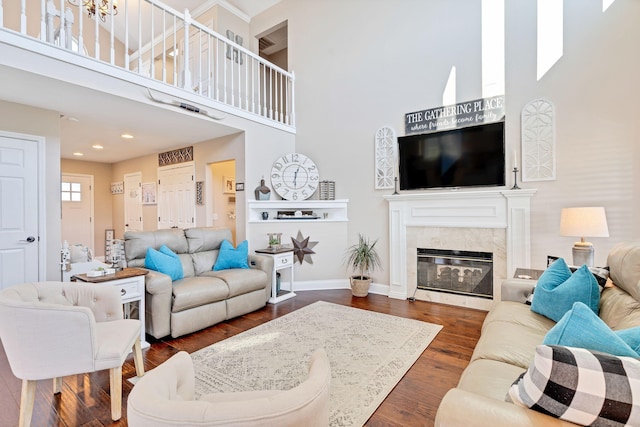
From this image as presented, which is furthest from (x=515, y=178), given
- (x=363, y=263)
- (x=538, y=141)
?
(x=363, y=263)

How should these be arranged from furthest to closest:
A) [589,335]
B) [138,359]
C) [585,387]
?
[138,359], [589,335], [585,387]

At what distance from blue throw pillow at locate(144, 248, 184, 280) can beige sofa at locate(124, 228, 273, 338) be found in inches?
3.9

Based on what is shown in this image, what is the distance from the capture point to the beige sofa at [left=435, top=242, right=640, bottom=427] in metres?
0.91

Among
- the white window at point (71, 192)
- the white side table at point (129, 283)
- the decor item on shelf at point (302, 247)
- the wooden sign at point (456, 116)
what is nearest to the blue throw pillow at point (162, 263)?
the white side table at point (129, 283)

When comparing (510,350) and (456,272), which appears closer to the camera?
(510,350)

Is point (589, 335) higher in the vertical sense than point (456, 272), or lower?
higher

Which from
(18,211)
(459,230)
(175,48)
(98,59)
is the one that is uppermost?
(175,48)

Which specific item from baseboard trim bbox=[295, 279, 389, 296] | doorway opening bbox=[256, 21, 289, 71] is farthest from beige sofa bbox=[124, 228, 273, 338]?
doorway opening bbox=[256, 21, 289, 71]

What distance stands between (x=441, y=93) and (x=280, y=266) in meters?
3.23

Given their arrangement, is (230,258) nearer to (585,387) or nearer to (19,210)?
(19,210)

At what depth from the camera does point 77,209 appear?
7379 mm

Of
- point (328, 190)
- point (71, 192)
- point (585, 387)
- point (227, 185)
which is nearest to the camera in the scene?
point (585, 387)

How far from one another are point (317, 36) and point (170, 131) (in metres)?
2.95

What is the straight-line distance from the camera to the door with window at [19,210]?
338 cm
